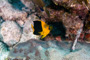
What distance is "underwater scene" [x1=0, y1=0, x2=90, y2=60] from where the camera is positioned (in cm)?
209

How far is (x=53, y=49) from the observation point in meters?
2.11

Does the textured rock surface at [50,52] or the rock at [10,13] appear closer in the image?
the textured rock surface at [50,52]

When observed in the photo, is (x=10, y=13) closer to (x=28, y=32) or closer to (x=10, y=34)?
(x=10, y=34)

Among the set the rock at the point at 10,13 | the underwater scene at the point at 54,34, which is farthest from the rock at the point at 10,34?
the rock at the point at 10,13

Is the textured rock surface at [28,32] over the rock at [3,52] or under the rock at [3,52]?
over

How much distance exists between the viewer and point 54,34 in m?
3.18

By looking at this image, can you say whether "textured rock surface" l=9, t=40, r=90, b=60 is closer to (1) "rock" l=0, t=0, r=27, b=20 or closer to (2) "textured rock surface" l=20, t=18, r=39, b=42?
(2) "textured rock surface" l=20, t=18, r=39, b=42

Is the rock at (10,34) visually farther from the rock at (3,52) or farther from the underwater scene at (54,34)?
the rock at (3,52)

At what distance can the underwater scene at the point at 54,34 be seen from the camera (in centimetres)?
209

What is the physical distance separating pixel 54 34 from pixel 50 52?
1170 millimetres

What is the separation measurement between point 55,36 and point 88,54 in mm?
1361

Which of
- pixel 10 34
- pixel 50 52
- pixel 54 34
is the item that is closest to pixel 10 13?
pixel 10 34

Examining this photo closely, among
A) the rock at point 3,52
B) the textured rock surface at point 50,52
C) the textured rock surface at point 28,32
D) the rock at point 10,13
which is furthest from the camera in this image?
the rock at point 10,13

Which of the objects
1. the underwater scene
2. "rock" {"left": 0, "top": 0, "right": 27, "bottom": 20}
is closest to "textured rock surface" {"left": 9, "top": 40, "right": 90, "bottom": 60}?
the underwater scene
